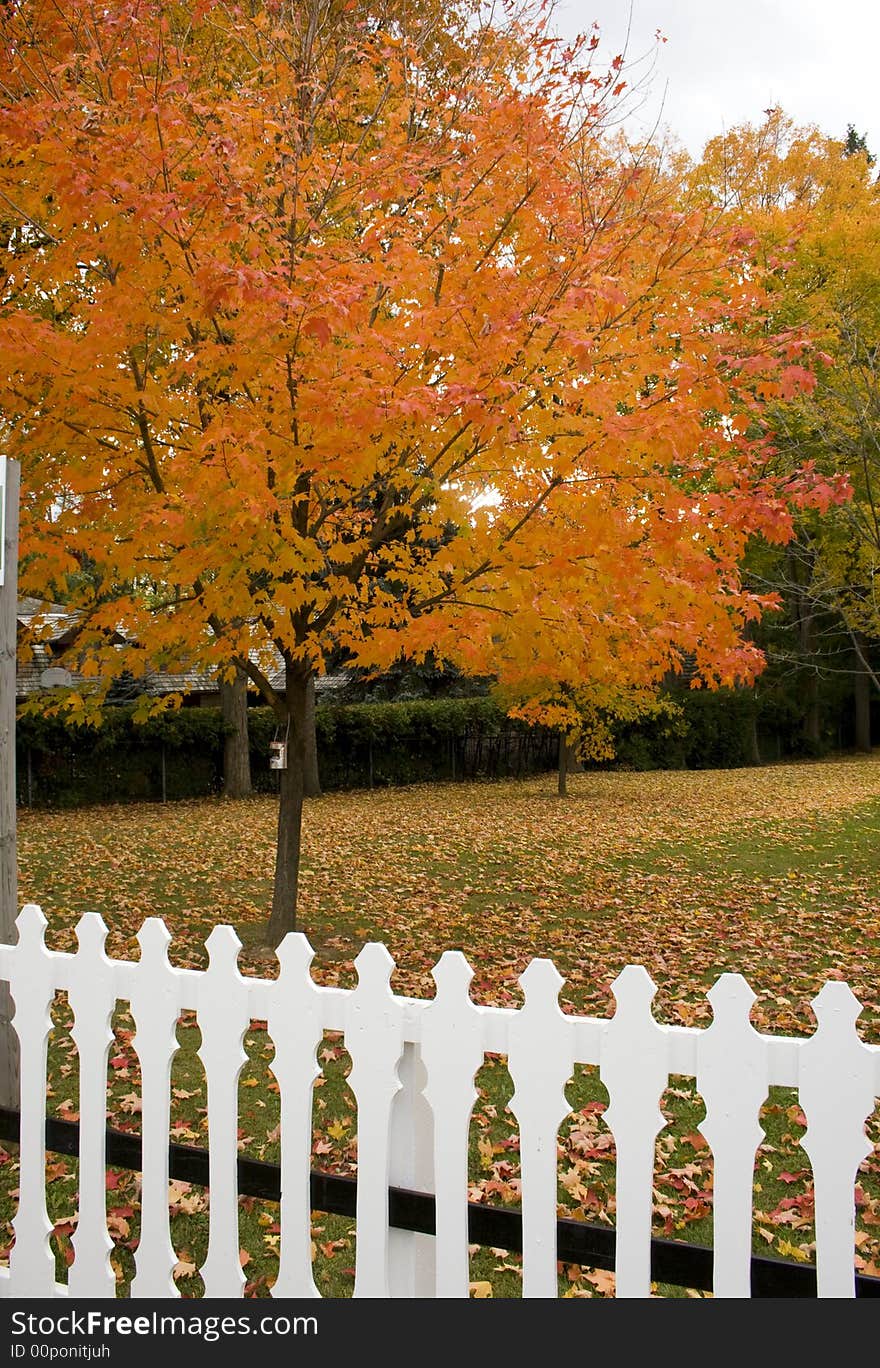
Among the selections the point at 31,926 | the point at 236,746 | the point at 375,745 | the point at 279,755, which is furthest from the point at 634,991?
the point at 375,745

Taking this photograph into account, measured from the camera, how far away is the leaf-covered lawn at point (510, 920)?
407 centimetres

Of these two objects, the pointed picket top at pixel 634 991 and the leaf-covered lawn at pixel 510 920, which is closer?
the pointed picket top at pixel 634 991

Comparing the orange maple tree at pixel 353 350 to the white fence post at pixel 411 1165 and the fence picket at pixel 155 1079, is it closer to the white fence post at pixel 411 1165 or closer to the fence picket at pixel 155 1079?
the fence picket at pixel 155 1079

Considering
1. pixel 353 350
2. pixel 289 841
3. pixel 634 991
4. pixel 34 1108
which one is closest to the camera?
pixel 634 991

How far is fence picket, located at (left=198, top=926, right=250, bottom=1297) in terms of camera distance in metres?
2.69

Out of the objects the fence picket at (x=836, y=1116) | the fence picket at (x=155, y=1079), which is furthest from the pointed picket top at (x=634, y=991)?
the fence picket at (x=155, y=1079)

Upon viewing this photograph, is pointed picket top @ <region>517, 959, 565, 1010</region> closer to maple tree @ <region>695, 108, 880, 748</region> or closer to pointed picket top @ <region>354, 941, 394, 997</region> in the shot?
pointed picket top @ <region>354, 941, 394, 997</region>

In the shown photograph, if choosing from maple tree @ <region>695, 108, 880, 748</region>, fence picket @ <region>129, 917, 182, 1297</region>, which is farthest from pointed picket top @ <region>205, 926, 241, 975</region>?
maple tree @ <region>695, 108, 880, 748</region>

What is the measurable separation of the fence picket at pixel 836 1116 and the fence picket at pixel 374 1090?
3.14 ft

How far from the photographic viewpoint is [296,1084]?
2.61 m

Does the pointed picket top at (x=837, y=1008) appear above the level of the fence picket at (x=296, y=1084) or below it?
above

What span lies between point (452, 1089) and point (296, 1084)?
0.42 meters

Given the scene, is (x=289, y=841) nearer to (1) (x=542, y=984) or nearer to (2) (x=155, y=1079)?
(2) (x=155, y=1079)

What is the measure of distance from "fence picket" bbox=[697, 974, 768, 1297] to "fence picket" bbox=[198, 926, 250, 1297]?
3.93 feet
